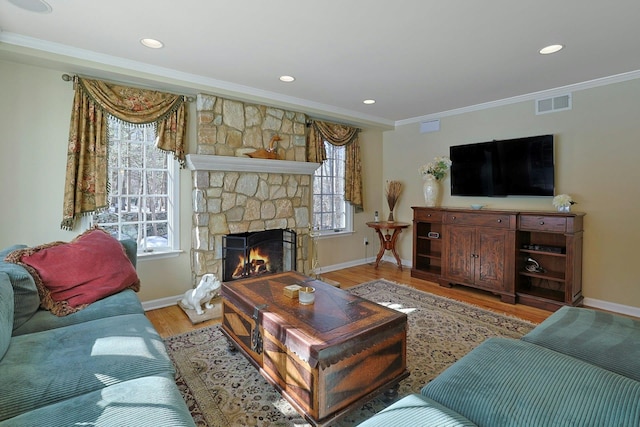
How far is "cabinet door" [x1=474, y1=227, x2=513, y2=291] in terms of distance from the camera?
3.65m

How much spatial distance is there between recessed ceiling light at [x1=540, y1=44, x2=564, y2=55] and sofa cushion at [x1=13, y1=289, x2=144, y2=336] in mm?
3735

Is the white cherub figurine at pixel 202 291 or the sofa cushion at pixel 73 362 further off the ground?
the sofa cushion at pixel 73 362

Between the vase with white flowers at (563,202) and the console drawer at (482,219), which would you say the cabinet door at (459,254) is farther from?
the vase with white flowers at (563,202)

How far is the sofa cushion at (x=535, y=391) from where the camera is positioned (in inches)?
42.3

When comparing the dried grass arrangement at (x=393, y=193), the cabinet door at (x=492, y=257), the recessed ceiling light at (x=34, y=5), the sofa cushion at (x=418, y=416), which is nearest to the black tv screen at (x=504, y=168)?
the cabinet door at (x=492, y=257)

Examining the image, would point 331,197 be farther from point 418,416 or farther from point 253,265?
point 418,416

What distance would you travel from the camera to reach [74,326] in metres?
1.77

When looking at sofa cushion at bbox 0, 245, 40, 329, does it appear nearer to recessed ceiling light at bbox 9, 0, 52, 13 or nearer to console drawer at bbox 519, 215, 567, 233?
→ recessed ceiling light at bbox 9, 0, 52, 13

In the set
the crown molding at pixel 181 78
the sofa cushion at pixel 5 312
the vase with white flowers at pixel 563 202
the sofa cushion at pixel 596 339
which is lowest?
the sofa cushion at pixel 596 339

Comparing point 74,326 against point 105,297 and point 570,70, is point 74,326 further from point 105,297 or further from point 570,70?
point 570,70

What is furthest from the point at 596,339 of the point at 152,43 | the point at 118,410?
the point at 152,43

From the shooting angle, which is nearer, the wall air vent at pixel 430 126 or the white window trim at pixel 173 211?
the white window trim at pixel 173 211

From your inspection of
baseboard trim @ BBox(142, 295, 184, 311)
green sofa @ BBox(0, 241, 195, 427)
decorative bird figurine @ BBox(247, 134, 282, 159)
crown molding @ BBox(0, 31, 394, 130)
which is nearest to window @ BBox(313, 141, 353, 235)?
crown molding @ BBox(0, 31, 394, 130)

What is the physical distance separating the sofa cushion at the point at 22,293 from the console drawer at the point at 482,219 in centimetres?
416
